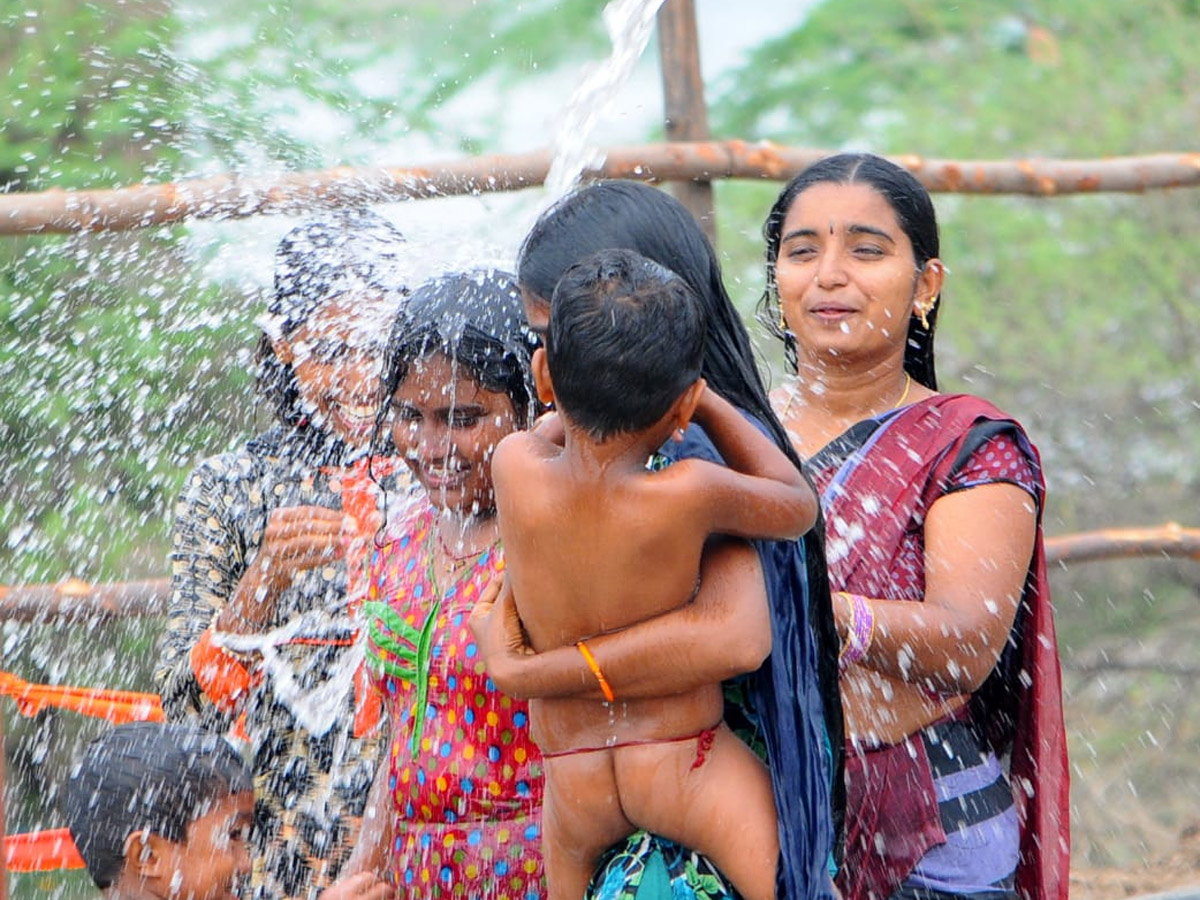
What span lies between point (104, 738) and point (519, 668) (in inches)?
47.9

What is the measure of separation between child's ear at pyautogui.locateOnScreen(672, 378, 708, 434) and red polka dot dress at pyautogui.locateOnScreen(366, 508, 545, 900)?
54 cm

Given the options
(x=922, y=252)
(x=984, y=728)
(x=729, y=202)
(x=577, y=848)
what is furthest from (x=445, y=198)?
(x=729, y=202)

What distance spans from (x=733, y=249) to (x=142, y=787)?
19.7 feet

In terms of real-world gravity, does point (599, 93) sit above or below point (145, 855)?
above

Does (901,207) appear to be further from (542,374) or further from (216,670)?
(216,670)

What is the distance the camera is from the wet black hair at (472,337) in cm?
230

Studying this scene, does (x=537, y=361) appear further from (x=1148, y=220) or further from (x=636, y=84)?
(x=636, y=84)

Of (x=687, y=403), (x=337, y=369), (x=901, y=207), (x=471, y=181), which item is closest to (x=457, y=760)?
(x=687, y=403)

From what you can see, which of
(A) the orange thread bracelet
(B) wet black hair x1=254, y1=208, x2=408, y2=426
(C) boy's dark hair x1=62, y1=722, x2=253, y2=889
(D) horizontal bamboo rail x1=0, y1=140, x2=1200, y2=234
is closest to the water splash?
(D) horizontal bamboo rail x1=0, y1=140, x2=1200, y2=234

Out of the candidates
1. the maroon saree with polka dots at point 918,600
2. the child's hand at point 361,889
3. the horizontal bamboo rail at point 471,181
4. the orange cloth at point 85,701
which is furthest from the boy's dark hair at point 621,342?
the horizontal bamboo rail at point 471,181

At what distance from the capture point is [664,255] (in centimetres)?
197

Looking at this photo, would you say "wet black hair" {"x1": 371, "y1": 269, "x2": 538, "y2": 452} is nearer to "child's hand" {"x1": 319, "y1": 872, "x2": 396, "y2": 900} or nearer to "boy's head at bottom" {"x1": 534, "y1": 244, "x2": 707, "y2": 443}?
"boy's head at bottom" {"x1": 534, "y1": 244, "x2": 707, "y2": 443}

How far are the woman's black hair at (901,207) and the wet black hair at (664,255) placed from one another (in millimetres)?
704

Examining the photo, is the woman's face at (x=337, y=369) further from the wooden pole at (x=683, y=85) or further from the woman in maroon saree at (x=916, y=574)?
the wooden pole at (x=683, y=85)
